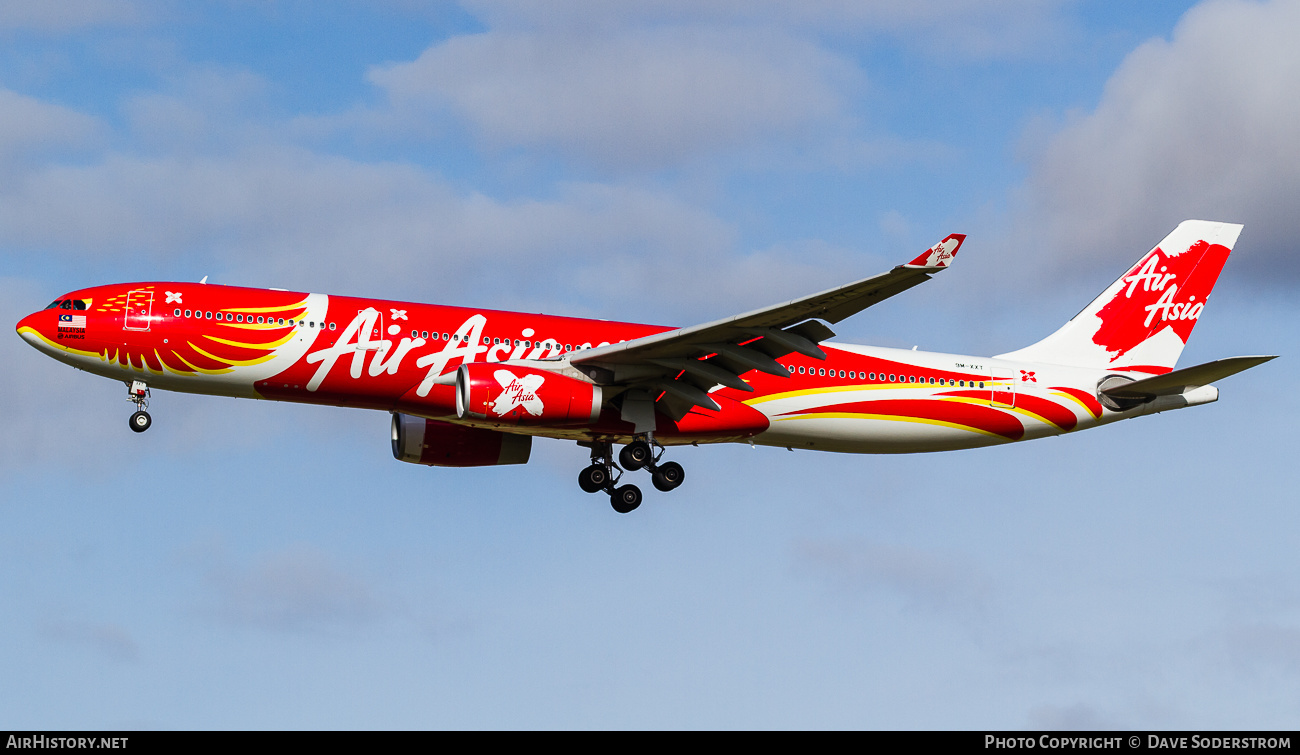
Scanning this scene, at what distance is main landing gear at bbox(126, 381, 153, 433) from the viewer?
36812 millimetres

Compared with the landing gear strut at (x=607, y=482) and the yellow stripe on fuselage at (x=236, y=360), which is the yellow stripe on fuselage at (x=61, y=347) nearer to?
the yellow stripe on fuselage at (x=236, y=360)

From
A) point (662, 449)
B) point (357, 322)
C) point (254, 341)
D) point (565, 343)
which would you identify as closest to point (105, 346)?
point (254, 341)

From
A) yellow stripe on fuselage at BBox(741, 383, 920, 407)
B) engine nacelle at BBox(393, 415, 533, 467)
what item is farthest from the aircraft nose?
yellow stripe on fuselage at BBox(741, 383, 920, 407)

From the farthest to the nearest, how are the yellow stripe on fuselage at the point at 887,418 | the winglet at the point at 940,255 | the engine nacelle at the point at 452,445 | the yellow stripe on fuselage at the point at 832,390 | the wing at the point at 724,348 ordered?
1. the engine nacelle at the point at 452,445
2. the yellow stripe on fuselage at the point at 887,418
3. the yellow stripe on fuselage at the point at 832,390
4. the wing at the point at 724,348
5. the winglet at the point at 940,255

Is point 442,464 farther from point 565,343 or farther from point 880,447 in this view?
point 880,447

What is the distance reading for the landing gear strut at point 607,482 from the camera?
40.1m

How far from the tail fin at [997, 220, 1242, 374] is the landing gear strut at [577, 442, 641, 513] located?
1133cm

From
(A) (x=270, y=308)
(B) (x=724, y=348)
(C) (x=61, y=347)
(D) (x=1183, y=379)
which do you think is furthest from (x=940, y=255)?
(C) (x=61, y=347)

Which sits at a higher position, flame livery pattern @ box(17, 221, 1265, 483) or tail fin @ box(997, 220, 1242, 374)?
tail fin @ box(997, 220, 1242, 374)

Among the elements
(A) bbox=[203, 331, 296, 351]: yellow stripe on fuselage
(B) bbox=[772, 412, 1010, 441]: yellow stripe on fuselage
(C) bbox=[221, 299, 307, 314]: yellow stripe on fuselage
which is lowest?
(B) bbox=[772, 412, 1010, 441]: yellow stripe on fuselage

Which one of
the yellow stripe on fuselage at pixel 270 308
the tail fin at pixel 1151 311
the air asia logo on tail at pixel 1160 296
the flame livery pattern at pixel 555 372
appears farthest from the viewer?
the air asia logo on tail at pixel 1160 296

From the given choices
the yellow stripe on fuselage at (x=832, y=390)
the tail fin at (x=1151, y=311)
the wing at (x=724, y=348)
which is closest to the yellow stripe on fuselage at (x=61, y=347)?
the wing at (x=724, y=348)

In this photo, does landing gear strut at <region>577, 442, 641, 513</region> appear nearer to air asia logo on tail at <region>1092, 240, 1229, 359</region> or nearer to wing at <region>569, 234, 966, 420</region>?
wing at <region>569, 234, 966, 420</region>

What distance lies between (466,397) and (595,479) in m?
5.71
